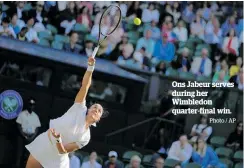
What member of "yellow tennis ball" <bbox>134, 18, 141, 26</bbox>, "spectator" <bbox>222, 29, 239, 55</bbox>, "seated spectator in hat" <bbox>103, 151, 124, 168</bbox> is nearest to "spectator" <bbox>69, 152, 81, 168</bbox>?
"seated spectator in hat" <bbox>103, 151, 124, 168</bbox>

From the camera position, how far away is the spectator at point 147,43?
378 inches

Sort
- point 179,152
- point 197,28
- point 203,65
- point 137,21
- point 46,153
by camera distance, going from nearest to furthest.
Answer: point 46,153
point 137,21
point 179,152
point 203,65
point 197,28

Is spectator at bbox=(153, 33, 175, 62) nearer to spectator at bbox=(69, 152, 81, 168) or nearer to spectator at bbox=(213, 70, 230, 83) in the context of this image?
spectator at bbox=(213, 70, 230, 83)

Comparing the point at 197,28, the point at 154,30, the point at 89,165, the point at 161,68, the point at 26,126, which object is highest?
the point at 197,28

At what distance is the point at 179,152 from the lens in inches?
374

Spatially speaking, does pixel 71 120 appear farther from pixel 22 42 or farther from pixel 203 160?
pixel 203 160

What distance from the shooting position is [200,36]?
9.95 metres

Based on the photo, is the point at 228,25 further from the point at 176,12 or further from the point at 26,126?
the point at 26,126

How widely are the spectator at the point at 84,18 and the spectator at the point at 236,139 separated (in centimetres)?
240

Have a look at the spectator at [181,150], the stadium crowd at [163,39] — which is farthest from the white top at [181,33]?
the spectator at [181,150]

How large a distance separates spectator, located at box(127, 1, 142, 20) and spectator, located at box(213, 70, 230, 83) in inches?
52.3

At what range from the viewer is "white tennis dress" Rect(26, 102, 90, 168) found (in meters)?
6.77

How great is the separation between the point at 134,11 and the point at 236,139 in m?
2.21

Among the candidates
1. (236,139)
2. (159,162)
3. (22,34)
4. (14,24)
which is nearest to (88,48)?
(22,34)
